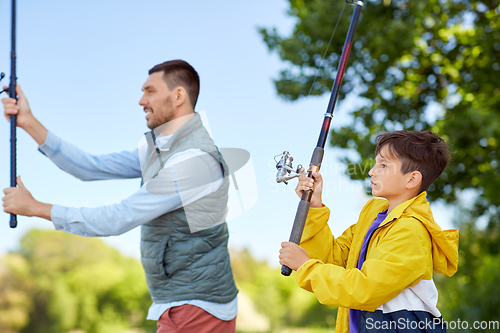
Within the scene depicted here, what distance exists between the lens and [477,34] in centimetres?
639

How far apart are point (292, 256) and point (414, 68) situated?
596 centimetres

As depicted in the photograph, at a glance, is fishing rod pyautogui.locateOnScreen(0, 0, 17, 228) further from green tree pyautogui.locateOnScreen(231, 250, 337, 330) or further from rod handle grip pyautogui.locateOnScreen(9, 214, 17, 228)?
green tree pyautogui.locateOnScreen(231, 250, 337, 330)

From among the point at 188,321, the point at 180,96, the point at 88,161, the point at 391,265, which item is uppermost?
the point at 180,96

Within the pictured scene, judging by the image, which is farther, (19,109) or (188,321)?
(19,109)

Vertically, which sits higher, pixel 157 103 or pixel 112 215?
pixel 157 103

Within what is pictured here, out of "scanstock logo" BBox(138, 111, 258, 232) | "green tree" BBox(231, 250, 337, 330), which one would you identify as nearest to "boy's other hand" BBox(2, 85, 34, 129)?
"scanstock logo" BBox(138, 111, 258, 232)

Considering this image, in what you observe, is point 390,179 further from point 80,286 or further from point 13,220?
point 80,286

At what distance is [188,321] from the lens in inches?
90.7

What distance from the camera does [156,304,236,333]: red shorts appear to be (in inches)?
91.0

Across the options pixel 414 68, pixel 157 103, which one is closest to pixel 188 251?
pixel 157 103

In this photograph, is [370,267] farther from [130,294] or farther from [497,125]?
[130,294]

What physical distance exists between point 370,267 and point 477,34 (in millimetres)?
6007

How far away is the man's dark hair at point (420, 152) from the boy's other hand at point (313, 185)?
1.06 feet

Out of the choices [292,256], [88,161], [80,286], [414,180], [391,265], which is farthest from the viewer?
[80,286]
